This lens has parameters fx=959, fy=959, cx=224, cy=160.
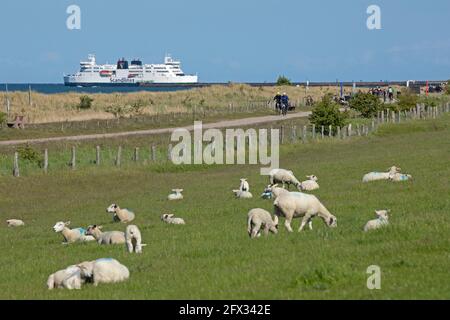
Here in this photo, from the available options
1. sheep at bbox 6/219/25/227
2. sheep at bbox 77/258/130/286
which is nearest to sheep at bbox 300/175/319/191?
sheep at bbox 6/219/25/227

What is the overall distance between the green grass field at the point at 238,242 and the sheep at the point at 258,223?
0.19 meters

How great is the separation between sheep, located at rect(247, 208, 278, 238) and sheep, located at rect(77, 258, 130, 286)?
3934 millimetres

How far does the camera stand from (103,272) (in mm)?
14445

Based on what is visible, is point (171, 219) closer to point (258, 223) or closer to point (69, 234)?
point (69, 234)

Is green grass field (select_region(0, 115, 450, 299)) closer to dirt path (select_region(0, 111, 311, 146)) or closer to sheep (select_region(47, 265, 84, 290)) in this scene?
sheep (select_region(47, 265, 84, 290))

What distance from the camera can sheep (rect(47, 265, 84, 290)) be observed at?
47.1 ft

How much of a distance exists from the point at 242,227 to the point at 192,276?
5.83 m

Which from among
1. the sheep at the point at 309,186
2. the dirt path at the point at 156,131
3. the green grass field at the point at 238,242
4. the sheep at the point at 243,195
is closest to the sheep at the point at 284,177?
the green grass field at the point at 238,242

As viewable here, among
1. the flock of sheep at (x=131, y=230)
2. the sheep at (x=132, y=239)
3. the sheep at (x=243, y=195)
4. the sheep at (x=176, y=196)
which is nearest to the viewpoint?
the flock of sheep at (x=131, y=230)

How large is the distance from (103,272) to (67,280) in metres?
0.55

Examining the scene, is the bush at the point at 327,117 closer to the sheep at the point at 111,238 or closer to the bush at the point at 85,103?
the bush at the point at 85,103

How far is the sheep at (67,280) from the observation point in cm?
1434
